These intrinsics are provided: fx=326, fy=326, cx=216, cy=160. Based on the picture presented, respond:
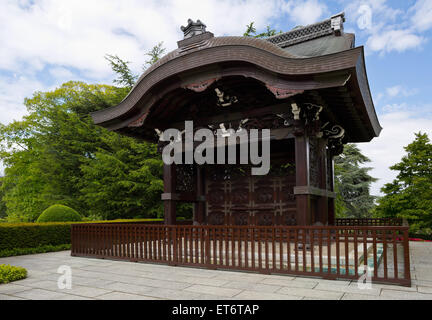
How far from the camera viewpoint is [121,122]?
892 cm

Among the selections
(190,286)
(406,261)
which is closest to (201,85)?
(190,286)

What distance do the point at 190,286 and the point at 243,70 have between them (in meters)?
4.46

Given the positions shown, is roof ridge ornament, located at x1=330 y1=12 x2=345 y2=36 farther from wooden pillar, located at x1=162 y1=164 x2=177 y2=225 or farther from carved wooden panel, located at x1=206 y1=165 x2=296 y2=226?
wooden pillar, located at x1=162 y1=164 x2=177 y2=225

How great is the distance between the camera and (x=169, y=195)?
8719 mm

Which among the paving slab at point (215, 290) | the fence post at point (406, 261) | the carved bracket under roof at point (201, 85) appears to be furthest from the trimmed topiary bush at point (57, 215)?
the fence post at point (406, 261)

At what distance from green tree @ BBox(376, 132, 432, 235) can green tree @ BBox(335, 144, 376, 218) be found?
6372mm

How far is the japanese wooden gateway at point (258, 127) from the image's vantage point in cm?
594

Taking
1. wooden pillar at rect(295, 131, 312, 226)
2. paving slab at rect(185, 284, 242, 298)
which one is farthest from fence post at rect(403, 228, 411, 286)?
paving slab at rect(185, 284, 242, 298)

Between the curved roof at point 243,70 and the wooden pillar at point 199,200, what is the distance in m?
2.64

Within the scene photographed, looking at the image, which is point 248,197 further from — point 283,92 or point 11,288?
point 11,288

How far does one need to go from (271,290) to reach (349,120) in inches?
211

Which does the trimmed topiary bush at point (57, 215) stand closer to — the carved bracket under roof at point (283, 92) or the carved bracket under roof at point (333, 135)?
the carved bracket under roof at point (283, 92)
